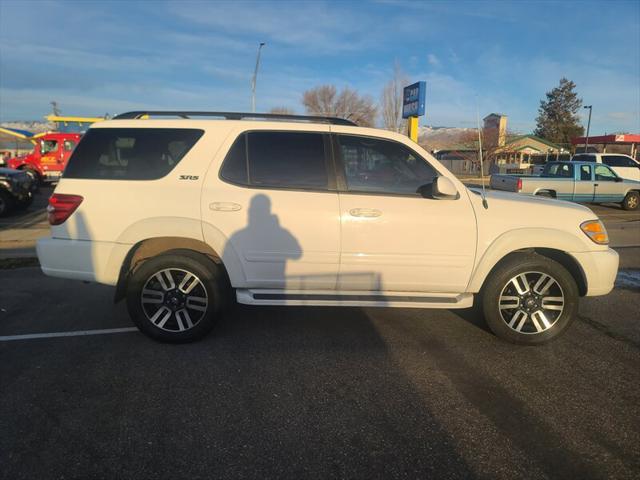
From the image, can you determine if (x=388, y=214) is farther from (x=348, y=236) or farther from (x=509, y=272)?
(x=509, y=272)

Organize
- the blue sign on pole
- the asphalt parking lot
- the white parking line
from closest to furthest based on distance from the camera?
the asphalt parking lot, the white parking line, the blue sign on pole

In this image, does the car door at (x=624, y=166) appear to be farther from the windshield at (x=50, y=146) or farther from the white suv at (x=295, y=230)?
the windshield at (x=50, y=146)

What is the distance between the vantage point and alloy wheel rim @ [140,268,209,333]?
3.81m

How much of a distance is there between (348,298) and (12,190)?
1153 centimetres

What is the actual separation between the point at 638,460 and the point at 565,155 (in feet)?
195

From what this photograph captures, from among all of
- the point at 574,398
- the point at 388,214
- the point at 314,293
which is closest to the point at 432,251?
the point at 388,214

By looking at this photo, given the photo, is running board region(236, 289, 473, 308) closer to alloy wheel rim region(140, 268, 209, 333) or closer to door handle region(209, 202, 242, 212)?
alloy wheel rim region(140, 268, 209, 333)

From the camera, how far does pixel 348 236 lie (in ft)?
12.2

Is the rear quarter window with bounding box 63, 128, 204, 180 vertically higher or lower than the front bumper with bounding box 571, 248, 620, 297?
higher

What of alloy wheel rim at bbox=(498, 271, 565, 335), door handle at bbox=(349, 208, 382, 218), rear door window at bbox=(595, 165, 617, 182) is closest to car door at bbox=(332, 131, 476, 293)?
door handle at bbox=(349, 208, 382, 218)

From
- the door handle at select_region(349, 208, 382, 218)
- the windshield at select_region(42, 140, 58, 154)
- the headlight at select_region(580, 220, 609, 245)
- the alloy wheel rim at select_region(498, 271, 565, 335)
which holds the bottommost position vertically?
the alloy wheel rim at select_region(498, 271, 565, 335)

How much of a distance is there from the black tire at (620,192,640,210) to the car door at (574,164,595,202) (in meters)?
1.68

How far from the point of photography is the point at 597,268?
392cm

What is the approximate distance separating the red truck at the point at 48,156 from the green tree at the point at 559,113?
77616 millimetres
